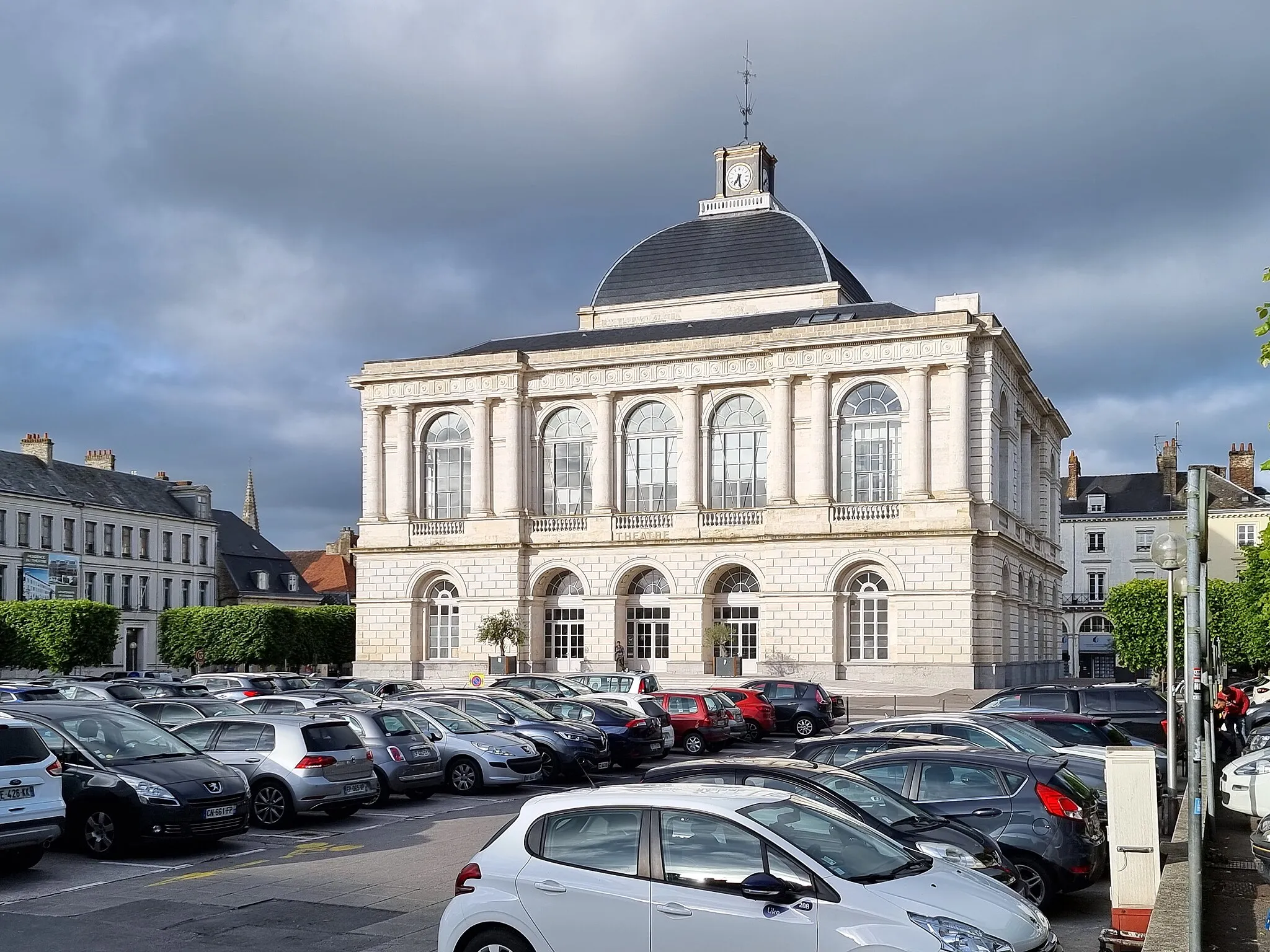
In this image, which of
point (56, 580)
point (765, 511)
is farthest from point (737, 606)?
point (56, 580)

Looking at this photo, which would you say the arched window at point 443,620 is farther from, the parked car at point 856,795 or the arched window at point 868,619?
the parked car at point 856,795

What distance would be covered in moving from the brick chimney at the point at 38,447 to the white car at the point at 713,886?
67.8 metres

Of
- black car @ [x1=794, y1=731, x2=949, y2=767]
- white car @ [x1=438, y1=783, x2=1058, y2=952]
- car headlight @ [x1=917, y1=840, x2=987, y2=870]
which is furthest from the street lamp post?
white car @ [x1=438, y1=783, x2=1058, y2=952]

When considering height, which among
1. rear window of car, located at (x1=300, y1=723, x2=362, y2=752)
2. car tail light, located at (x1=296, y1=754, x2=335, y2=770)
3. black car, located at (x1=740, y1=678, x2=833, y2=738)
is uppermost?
rear window of car, located at (x1=300, y1=723, x2=362, y2=752)

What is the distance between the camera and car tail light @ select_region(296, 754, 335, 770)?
17703 mm

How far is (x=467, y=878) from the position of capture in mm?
8828

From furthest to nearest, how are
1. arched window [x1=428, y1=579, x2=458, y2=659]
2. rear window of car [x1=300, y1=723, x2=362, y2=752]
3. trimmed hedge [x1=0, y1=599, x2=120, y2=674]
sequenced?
arched window [x1=428, y1=579, x2=458, y2=659] < trimmed hedge [x1=0, y1=599, x2=120, y2=674] < rear window of car [x1=300, y1=723, x2=362, y2=752]

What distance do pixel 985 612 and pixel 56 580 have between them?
4643 cm

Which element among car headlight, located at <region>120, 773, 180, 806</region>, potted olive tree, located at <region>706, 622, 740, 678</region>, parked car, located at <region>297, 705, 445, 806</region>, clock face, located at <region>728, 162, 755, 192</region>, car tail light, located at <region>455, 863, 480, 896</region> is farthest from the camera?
clock face, located at <region>728, 162, 755, 192</region>

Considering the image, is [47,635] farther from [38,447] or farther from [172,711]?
[172,711]

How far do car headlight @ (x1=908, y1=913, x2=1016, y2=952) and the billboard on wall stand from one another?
217 feet

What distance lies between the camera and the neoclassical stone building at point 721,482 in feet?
175

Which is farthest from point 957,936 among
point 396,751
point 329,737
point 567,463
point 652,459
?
point 567,463

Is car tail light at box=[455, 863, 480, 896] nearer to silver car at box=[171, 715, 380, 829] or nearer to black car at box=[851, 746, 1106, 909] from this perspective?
black car at box=[851, 746, 1106, 909]
